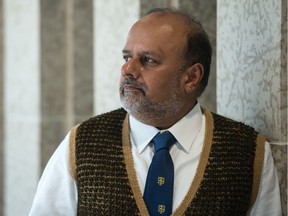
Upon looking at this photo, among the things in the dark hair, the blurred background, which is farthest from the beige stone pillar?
the dark hair

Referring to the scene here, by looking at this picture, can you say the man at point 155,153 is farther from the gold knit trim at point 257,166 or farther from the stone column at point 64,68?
the stone column at point 64,68

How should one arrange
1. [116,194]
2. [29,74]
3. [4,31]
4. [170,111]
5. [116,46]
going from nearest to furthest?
[116,194] → [170,111] → [116,46] → [29,74] → [4,31]

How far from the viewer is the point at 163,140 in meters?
2.15

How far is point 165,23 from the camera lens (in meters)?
2.18

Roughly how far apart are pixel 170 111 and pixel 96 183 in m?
0.38

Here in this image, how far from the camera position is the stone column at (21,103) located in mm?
4465

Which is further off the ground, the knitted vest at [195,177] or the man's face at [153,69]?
the man's face at [153,69]

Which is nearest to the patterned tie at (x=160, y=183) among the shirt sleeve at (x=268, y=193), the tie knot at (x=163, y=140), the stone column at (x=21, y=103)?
the tie knot at (x=163, y=140)

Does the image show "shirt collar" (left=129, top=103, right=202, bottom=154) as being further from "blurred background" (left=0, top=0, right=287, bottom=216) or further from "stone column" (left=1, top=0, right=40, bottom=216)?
"stone column" (left=1, top=0, right=40, bottom=216)

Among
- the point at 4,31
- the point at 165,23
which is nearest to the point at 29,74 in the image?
the point at 4,31

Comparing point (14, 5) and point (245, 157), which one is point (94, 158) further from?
point (14, 5)

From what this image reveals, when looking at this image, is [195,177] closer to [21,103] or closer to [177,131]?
[177,131]

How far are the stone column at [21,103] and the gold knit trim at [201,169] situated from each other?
247 cm

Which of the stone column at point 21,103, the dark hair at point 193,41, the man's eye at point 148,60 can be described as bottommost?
the stone column at point 21,103
